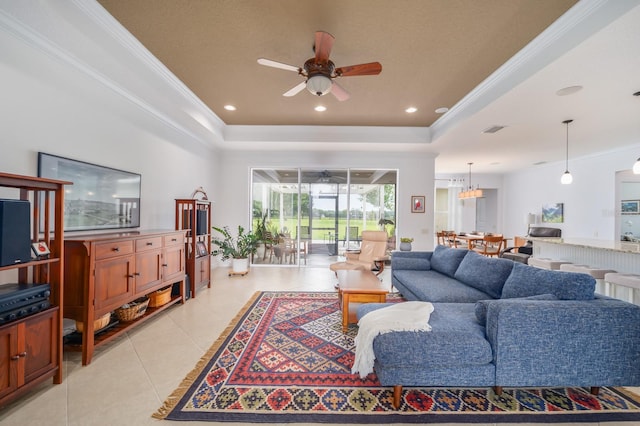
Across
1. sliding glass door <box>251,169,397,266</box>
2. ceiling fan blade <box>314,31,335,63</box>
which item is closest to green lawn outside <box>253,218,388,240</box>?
sliding glass door <box>251,169,397,266</box>

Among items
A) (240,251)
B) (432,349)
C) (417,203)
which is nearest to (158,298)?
(240,251)

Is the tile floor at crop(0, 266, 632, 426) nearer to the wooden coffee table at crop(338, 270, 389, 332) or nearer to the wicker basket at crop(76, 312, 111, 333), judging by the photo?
the wicker basket at crop(76, 312, 111, 333)

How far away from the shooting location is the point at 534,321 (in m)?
1.71

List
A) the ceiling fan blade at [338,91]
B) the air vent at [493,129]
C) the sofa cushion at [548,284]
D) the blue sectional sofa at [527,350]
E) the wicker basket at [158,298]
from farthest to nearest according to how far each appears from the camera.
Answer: the air vent at [493,129] → the wicker basket at [158,298] → the ceiling fan blade at [338,91] → the sofa cushion at [548,284] → the blue sectional sofa at [527,350]

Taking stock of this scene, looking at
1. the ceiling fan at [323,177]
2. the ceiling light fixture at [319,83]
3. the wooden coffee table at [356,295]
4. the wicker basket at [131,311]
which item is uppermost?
the ceiling light fixture at [319,83]

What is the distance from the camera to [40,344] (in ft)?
6.01

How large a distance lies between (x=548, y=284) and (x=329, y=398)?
192 cm

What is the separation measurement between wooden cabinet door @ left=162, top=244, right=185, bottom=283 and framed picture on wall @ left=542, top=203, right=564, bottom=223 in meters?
9.18

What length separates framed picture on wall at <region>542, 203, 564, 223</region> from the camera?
23.4 feet

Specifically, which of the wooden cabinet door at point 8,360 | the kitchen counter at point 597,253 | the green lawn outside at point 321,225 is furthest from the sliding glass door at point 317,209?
the wooden cabinet door at point 8,360

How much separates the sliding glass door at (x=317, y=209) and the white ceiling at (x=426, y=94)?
82cm

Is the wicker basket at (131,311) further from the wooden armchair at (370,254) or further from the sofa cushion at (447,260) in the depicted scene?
Result: the sofa cushion at (447,260)

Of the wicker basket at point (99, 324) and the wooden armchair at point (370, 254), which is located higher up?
the wooden armchair at point (370, 254)

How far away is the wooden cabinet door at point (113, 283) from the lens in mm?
2314
